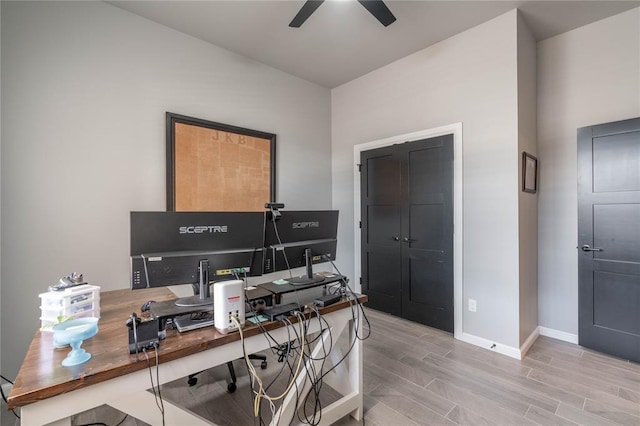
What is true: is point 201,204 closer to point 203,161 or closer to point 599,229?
point 203,161

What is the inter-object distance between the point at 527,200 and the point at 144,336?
3176mm

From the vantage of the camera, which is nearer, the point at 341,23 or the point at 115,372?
the point at 115,372

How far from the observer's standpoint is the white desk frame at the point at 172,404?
90 cm

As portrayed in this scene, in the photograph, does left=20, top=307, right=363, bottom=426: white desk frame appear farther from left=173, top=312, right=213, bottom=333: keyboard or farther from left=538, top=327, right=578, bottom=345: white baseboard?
left=538, top=327, right=578, bottom=345: white baseboard

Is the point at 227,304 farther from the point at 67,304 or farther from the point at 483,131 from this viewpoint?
the point at 483,131

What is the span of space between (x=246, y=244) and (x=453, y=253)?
7.50 ft

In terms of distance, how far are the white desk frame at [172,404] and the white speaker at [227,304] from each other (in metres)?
0.08

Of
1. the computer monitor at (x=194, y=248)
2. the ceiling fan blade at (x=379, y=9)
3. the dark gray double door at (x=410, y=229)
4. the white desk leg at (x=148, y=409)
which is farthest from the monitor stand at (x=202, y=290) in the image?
the dark gray double door at (x=410, y=229)

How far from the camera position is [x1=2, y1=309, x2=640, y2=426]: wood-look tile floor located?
180 centimetres

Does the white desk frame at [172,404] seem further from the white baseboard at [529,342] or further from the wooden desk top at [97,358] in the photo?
the white baseboard at [529,342]

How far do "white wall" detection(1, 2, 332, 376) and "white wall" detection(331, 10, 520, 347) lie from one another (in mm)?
2214

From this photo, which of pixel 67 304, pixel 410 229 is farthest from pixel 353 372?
pixel 410 229

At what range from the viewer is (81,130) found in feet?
7.45

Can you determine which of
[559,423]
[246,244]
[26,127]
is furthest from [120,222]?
[559,423]
